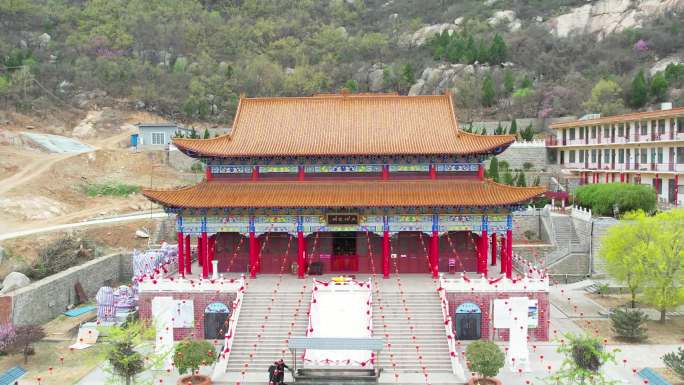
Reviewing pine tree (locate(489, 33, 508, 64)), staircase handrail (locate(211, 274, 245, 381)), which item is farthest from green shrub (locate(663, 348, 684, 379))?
pine tree (locate(489, 33, 508, 64))

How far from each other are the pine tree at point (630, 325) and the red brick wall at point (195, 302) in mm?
16835

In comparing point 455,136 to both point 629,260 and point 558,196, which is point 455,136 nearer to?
point 629,260

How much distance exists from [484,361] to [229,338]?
9783 millimetres

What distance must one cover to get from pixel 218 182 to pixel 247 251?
3927 millimetres

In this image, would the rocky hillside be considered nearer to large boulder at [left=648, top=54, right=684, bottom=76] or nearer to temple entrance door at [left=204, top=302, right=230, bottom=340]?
large boulder at [left=648, top=54, right=684, bottom=76]

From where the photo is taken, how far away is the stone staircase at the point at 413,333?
20359 millimetres

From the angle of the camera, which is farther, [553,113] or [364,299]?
[553,113]

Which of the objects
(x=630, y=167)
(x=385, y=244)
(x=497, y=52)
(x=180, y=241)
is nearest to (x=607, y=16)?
(x=497, y=52)

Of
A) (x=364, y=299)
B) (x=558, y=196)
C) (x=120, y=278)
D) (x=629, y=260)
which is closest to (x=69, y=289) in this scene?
(x=120, y=278)

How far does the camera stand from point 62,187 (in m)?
48.3

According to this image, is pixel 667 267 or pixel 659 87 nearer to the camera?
pixel 667 267

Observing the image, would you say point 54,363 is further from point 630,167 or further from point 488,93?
point 488,93

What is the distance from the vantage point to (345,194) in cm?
2642

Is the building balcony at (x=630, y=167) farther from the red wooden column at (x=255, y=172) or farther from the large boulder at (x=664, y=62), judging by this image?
the red wooden column at (x=255, y=172)
